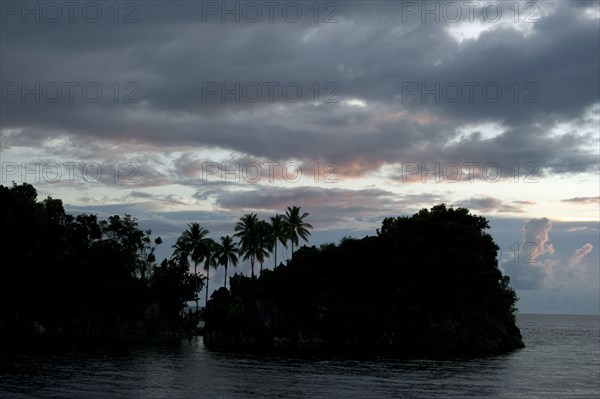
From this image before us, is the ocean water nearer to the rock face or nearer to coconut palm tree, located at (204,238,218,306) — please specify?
the rock face

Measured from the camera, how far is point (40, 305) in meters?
115

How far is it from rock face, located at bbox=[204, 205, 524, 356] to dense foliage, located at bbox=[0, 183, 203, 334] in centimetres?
2247

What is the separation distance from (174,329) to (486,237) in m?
63.9

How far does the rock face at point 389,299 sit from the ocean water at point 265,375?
12.9m

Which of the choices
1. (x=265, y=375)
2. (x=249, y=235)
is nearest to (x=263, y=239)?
(x=249, y=235)

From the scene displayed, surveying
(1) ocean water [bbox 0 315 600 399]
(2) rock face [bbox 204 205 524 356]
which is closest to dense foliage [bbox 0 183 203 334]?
(2) rock face [bbox 204 205 524 356]

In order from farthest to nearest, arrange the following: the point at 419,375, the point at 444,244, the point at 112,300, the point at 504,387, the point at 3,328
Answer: the point at 112,300 < the point at 3,328 < the point at 444,244 < the point at 419,375 < the point at 504,387

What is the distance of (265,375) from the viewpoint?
56312 mm

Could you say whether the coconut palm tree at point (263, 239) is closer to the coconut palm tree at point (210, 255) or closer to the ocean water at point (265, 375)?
the coconut palm tree at point (210, 255)

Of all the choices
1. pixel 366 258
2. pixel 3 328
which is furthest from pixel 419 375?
pixel 3 328

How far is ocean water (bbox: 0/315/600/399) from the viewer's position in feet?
151

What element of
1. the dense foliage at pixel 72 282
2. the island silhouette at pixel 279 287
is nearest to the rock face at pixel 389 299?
the island silhouette at pixel 279 287

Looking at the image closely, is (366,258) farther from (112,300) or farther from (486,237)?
(112,300)

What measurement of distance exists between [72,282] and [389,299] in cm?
6154
